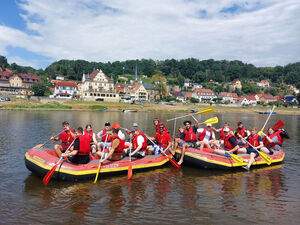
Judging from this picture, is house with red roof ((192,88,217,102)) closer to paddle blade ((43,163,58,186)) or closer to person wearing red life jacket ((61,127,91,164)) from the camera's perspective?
person wearing red life jacket ((61,127,91,164))

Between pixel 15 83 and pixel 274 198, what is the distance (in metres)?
86.9

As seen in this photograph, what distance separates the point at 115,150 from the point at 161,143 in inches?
119

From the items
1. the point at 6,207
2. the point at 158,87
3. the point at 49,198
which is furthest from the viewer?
the point at 158,87

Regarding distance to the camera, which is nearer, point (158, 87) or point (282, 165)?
point (282, 165)

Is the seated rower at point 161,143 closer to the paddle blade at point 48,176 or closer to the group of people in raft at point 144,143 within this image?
the group of people in raft at point 144,143

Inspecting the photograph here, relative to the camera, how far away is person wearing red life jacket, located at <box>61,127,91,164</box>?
883 centimetres

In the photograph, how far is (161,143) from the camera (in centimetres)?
1212

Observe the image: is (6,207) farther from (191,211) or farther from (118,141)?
(191,211)

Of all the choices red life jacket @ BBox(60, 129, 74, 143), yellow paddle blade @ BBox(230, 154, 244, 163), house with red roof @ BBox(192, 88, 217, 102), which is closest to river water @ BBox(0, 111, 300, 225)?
yellow paddle blade @ BBox(230, 154, 244, 163)

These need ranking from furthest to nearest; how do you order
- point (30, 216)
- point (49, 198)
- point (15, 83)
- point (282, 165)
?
point (15, 83), point (282, 165), point (49, 198), point (30, 216)

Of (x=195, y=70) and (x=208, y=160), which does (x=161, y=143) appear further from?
(x=195, y=70)

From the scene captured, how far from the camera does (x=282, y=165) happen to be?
12820mm

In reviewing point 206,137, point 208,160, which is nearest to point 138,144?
point 208,160

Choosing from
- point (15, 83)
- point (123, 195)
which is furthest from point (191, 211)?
point (15, 83)
